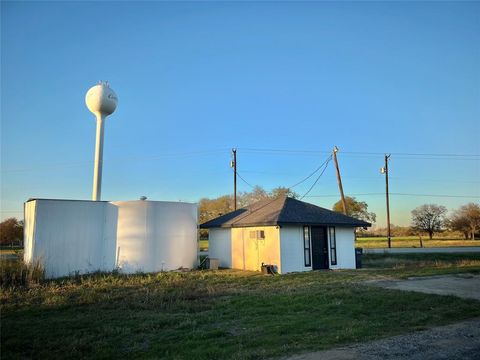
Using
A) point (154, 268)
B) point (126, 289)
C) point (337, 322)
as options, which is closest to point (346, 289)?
point (337, 322)

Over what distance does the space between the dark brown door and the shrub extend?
12581 mm

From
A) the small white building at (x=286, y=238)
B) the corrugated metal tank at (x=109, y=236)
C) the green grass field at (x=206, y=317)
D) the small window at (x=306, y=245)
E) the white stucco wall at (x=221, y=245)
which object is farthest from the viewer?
the white stucco wall at (x=221, y=245)

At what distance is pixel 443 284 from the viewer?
570 inches

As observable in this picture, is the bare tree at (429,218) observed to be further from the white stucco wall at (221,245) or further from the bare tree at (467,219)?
the white stucco wall at (221,245)

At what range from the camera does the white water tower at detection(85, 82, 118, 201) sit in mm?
23188

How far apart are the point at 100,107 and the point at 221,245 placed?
35.7 feet

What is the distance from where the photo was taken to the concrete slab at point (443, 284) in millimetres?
12633

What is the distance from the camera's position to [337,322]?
28.7 feet

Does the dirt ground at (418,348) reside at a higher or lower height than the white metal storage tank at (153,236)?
lower

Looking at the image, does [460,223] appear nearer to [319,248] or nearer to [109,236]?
[319,248]

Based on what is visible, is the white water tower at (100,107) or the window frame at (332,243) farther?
the white water tower at (100,107)

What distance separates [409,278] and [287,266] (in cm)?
547

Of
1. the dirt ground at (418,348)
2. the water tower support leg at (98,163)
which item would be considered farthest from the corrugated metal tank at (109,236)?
the dirt ground at (418,348)

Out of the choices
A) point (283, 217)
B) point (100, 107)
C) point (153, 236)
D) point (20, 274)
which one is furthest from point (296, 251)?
point (100, 107)
